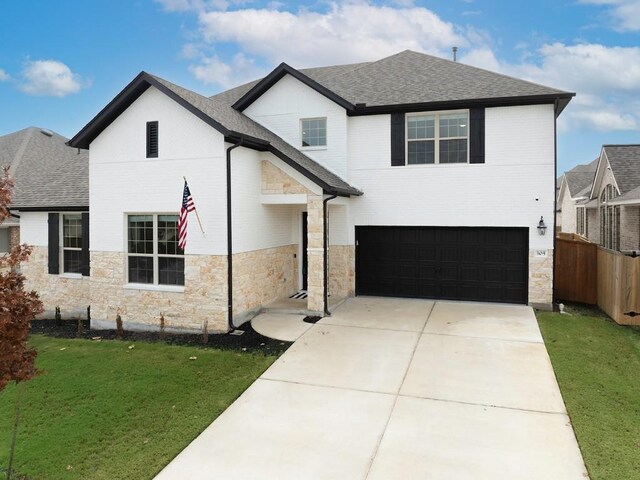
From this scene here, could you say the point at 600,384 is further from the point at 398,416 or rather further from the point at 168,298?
the point at 168,298

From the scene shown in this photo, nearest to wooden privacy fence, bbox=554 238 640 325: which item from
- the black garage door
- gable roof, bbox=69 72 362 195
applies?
the black garage door

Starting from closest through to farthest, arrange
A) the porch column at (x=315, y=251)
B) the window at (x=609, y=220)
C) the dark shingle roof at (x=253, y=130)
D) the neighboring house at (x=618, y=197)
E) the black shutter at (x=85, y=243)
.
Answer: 1. the dark shingle roof at (x=253, y=130)
2. the porch column at (x=315, y=251)
3. the black shutter at (x=85, y=243)
4. the neighboring house at (x=618, y=197)
5. the window at (x=609, y=220)

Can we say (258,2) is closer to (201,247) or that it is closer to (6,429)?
(201,247)

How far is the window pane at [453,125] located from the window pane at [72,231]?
11284 millimetres

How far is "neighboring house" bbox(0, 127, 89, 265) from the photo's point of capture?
43.6 ft

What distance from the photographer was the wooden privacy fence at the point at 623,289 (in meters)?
10.7

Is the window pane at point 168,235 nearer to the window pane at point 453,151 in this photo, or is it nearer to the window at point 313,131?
the window at point 313,131

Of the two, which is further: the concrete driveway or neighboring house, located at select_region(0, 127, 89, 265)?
neighboring house, located at select_region(0, 127, 89, 265)

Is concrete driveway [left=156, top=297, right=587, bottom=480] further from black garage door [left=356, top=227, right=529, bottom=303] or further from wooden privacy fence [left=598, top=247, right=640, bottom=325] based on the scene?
black garage door [left=356, top=227, right=529, bottom=303]

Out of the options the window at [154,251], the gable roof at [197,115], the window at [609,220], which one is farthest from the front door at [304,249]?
the window at [609,220]

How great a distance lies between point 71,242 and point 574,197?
1336 inches

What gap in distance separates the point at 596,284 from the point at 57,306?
16.5 m

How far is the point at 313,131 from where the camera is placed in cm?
1404

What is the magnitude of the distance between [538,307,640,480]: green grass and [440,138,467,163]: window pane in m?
5.03
